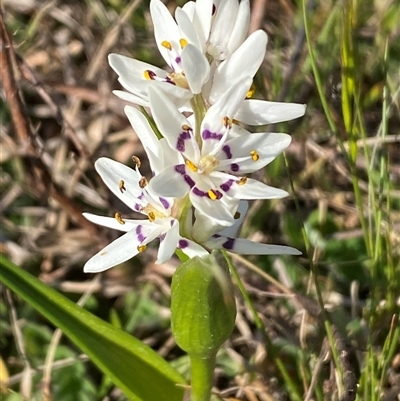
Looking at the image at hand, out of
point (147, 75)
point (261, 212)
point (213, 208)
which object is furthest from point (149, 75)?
point (261, 212)

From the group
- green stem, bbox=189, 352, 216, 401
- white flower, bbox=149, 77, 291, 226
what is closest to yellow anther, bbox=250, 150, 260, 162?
white flower, bbox=149, 77, 291, 226

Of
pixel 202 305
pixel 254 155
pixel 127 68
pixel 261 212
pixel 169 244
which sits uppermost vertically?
pixel 127 68

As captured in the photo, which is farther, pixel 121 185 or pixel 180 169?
pixel 121 185

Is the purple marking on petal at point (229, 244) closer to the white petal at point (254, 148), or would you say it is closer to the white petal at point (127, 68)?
the white petal at point (254, 148)

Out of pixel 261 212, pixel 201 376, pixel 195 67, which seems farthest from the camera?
pixel 261 212

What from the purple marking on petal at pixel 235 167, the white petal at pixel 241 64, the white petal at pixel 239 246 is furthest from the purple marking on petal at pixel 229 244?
the white petal at pixel 241 64

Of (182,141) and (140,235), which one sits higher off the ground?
(182,141)

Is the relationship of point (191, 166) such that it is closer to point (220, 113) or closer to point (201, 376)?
point (220, 113)

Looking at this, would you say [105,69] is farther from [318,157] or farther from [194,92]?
[194,92]

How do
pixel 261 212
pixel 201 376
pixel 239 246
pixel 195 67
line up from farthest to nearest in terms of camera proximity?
pixel 261 212 → pixel 201 376 → pixel 239 246 → pixel 195 67
